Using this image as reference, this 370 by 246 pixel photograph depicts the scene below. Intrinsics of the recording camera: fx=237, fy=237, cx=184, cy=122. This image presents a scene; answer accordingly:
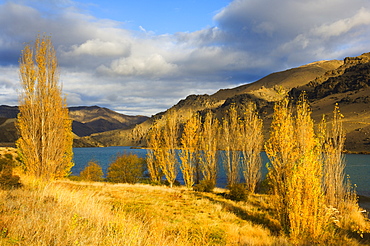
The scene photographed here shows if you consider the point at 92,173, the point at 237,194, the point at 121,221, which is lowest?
the point at 92,173

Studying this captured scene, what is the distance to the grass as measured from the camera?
5.84 metres

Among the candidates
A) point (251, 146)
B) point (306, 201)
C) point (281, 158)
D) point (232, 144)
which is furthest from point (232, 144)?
point (306, 201)

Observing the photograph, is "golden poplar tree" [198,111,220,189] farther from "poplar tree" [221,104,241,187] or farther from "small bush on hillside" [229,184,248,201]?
"small bush on hillside" [229,184,248,201]

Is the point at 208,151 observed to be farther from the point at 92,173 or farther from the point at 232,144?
the point at 92,173

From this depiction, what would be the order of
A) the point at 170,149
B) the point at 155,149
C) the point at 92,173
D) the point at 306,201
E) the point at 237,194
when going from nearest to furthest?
1. the point at 306,201
2. the point at 237,194
3. the point at 170,149
4. the point at 155,149
5. the point at 92,173

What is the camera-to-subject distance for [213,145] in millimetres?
36188

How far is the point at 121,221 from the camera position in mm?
8633

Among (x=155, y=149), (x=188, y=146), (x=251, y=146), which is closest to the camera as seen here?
(x=251, y=146)

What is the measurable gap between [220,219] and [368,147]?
4214 inches

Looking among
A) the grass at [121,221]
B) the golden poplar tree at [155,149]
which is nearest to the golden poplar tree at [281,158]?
the grass at [121,221]

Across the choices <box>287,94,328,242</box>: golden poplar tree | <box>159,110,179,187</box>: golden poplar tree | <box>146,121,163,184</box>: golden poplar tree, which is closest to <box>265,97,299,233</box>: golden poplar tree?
<box>287,94,328,242</box>: golden poplar tree

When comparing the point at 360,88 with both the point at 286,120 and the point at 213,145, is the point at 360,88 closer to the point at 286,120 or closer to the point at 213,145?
the point at 213,145

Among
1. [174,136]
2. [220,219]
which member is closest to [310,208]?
[220,219]

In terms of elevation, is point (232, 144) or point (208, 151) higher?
point (232, 144)
